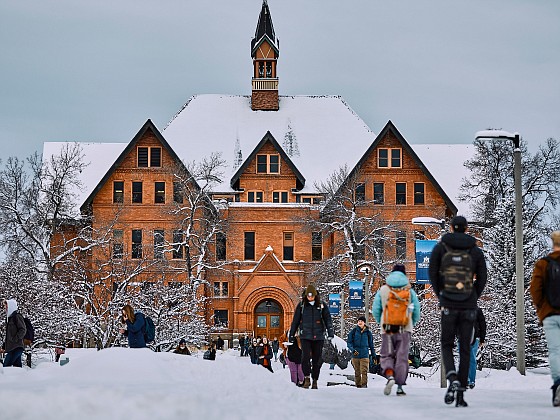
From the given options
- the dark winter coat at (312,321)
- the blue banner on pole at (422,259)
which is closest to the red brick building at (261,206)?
the blue banner on pole at (422,259)

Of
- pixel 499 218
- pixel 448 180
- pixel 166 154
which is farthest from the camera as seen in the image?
pixel 448 180

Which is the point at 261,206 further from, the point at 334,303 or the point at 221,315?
the point at 334,303

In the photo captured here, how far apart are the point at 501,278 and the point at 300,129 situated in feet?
122

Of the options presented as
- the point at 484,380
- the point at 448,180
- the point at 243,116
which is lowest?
the point at 484,380

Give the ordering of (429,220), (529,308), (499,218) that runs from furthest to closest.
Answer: (499,218)
(529,308)
(429,220)

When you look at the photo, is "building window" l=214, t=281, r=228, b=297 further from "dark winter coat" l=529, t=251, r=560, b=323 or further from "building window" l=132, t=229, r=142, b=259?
"dark winter coat" l=529, t=251, r=560, b=323

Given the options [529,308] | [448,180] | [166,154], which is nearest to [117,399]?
[529,308]

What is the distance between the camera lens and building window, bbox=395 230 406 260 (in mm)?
67812

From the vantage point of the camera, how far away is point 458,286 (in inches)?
465

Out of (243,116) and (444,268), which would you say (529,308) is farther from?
(243,116)

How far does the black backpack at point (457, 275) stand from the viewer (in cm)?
1180

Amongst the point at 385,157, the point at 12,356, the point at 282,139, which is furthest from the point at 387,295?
the point at 282,139

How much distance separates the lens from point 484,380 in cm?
2480

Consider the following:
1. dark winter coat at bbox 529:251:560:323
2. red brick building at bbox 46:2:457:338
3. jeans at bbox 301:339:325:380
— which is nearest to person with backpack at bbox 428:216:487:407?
dark winter coat at bbox 529:251:560:323
